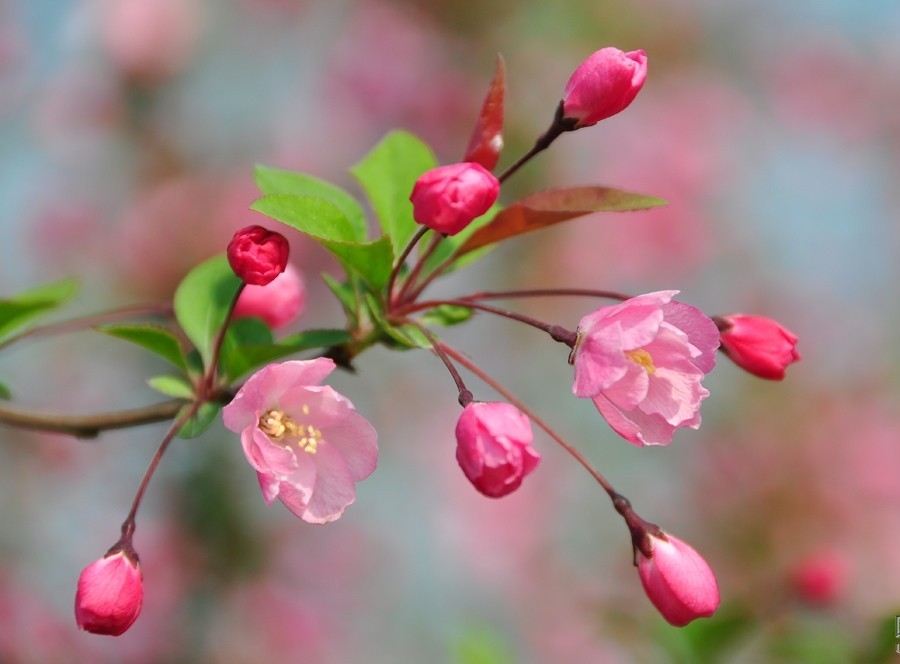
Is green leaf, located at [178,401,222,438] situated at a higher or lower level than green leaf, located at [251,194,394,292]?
lower

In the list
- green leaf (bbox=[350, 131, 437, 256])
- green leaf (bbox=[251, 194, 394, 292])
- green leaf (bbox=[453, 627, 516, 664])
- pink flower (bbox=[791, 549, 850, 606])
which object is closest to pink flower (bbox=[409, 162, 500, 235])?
green leaf (bbox=[251, 194, 394, 292])

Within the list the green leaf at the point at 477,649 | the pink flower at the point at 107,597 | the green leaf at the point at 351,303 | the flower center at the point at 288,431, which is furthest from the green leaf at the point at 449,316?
the green leaf at the point at 477,649

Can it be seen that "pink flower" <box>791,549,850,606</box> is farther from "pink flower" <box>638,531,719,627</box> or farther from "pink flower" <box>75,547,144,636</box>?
"pink flower" <box>75,547,144,636</box>

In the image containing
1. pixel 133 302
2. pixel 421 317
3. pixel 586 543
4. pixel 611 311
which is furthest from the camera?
pixel 586 543

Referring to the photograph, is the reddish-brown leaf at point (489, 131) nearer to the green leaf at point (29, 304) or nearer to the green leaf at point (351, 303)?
the green leaf at point (351, 303)

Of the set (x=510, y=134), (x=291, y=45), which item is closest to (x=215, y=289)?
(x=510, y=134)

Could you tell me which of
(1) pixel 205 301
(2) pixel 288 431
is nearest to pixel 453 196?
(2) pixel 288 431

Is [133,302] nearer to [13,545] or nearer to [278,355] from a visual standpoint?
[13,545]
